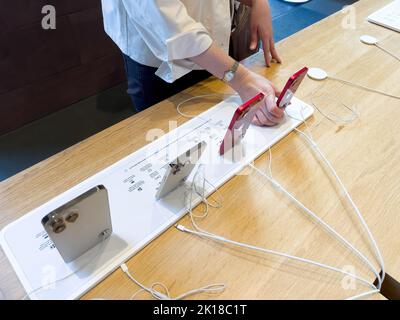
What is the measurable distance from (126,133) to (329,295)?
473mm

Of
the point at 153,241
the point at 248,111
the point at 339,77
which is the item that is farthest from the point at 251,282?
the point at 339,77

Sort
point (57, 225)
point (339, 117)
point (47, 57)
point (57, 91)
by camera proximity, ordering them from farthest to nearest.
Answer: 1. point (57, 91)
2. point (47, 57)
3. point (339, 117)
4. point (57, 225)

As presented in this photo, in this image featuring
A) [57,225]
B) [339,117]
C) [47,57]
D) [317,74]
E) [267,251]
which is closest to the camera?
[57,225]

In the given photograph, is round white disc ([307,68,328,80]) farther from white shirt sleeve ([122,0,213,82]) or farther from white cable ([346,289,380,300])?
white cable ([346,289,380,300])

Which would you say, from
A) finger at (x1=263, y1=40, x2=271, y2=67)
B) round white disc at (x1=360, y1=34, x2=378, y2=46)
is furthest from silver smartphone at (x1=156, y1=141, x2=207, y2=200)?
round white disc at (x1=360, y1=34, x2=378, y2=46)

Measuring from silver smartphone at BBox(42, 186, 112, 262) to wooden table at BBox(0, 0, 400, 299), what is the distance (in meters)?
0.06

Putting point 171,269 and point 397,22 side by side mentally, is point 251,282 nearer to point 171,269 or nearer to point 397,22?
point 171,269

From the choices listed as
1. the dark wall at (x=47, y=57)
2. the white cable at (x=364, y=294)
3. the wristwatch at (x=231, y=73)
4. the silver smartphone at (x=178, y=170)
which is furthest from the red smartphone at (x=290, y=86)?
the dark wall at (x=47, y=57)

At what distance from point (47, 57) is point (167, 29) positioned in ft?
3.24

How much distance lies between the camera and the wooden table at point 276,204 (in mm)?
441

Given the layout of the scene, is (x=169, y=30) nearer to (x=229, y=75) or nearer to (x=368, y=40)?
(x=229, y=75)

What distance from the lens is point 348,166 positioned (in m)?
0.61

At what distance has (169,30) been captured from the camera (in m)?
0.60

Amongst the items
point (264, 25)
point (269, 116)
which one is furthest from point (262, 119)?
point (264, 25)
